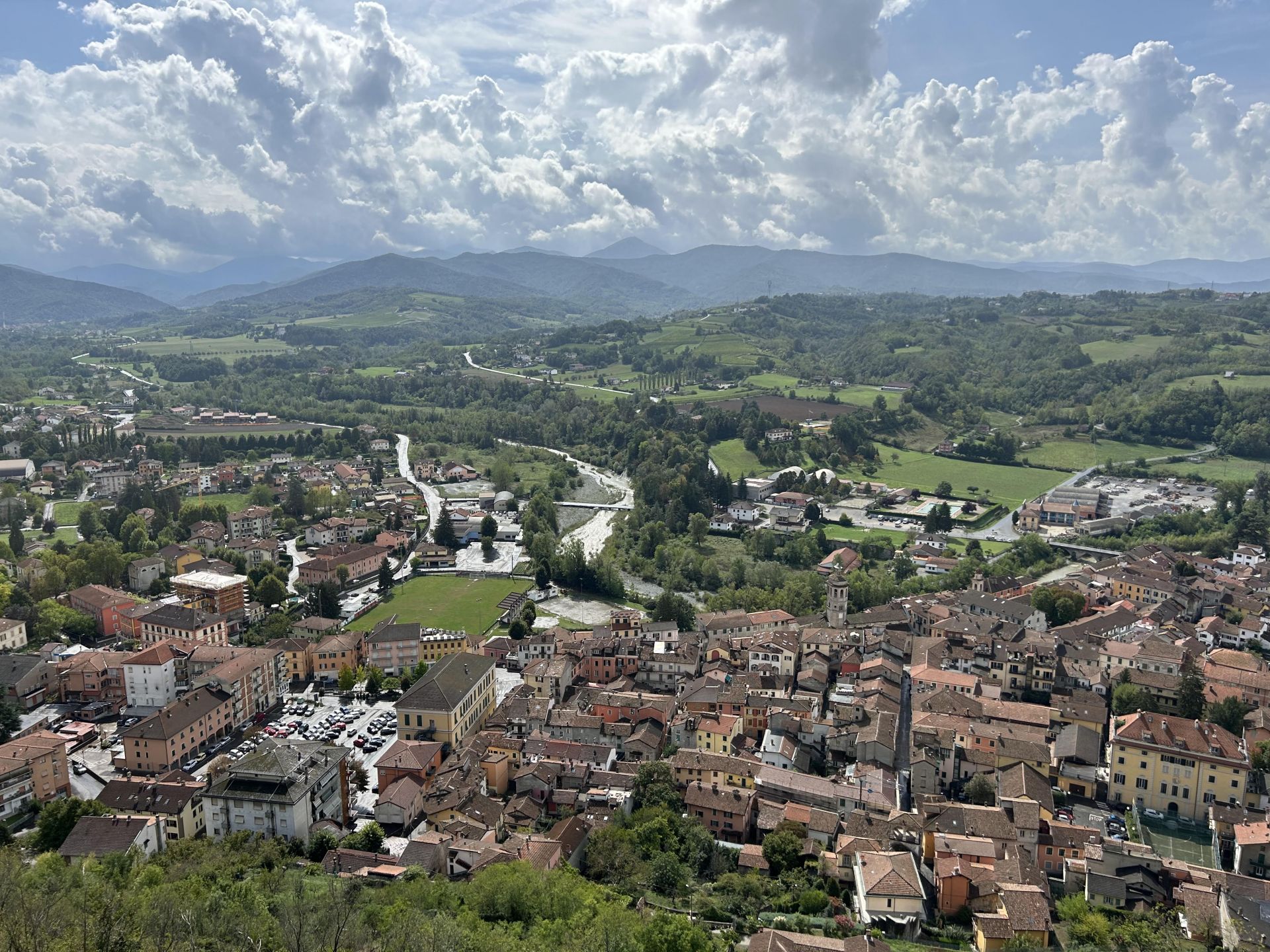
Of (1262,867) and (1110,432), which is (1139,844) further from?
(1110,432)

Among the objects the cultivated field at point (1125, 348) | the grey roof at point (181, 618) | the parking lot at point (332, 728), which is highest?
the cultivated field at point (1125, 348)

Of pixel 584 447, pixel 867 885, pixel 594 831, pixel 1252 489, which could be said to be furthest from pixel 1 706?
pixel 1252 489

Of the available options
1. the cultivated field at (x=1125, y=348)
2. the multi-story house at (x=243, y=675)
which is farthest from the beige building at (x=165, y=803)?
the cultivated field at (x=1125, y=348)

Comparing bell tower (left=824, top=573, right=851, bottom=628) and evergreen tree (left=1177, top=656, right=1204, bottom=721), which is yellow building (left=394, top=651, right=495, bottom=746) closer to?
bell tower (left=824, top=573, right=851, bottom=628)

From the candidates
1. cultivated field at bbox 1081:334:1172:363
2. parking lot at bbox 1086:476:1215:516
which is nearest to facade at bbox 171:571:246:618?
parking lot at bbox 1086:476:1215:516

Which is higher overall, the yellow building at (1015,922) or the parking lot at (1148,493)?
the parking lot at (1148,493)

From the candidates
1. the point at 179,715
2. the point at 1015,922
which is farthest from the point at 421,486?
the point at 1015,922

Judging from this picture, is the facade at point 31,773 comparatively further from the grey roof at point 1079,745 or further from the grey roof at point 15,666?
the grey roof at point 1079,745
